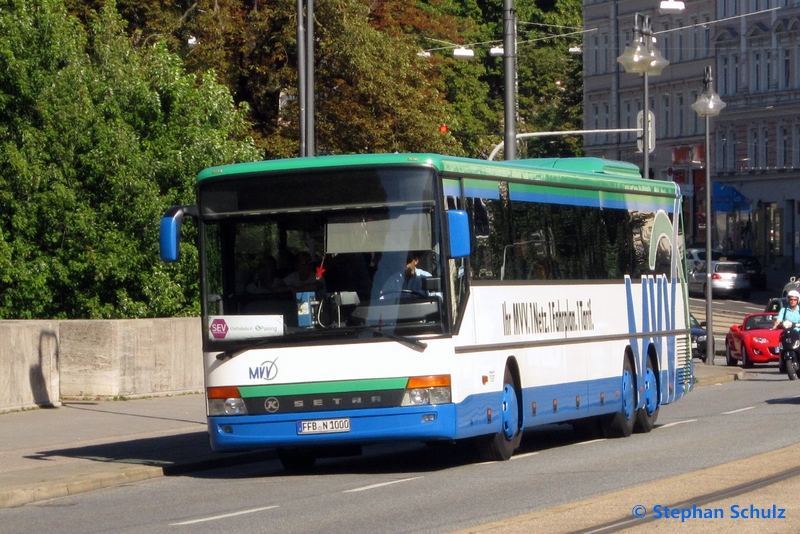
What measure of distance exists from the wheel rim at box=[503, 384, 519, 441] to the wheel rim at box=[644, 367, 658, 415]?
4179 mm

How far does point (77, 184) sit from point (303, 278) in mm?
13978

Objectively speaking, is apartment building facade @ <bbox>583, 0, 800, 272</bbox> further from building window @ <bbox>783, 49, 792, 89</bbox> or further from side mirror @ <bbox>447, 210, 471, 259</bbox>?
side mirror @ <bbox>447, 210, 471, 259</bbox>

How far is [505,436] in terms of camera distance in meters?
15.8

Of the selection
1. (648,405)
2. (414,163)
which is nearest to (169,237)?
(414,163)

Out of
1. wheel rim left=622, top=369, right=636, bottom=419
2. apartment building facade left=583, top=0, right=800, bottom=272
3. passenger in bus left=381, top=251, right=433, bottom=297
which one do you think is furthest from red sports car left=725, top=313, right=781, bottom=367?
apartment building facade left=583, top=0, right=800, bottom=272

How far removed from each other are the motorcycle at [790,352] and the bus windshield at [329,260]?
1803 centimetres

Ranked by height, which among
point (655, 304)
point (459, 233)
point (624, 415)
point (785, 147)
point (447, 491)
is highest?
point (785, 147)

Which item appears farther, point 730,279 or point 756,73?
point 756,73

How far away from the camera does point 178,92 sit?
28.6m

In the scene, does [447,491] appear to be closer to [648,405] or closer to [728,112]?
[648,405]

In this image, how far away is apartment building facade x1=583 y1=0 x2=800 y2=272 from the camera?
79000 millimetres

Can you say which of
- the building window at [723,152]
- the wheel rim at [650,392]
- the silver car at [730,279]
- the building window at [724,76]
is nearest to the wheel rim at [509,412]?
the wheel rim at [650,392]

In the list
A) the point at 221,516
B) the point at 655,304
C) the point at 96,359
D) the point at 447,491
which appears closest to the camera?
the point at 221,516

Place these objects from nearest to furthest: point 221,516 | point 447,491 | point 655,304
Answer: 1. point 221,516
2. point 447,491
3. point 655,304
